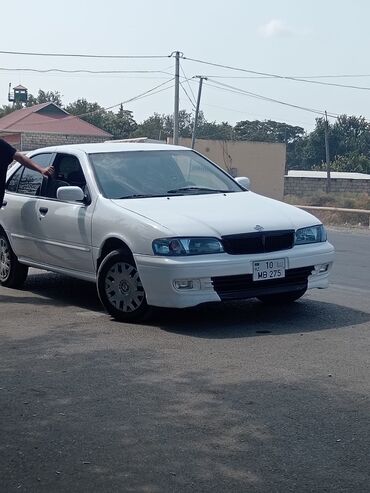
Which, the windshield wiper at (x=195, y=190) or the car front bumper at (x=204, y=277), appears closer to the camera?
the car front bumper at (x=204, y=277)

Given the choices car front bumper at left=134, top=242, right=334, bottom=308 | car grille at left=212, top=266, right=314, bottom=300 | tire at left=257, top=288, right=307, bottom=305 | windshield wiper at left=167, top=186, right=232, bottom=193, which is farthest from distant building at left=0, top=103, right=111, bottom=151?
car front bumper at left=134, top=242, right=334, bottom=308

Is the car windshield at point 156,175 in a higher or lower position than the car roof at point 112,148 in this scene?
lower

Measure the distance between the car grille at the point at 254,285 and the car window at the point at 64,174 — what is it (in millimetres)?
2100

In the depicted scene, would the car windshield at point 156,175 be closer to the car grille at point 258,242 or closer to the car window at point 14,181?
the car grille at point 258,242

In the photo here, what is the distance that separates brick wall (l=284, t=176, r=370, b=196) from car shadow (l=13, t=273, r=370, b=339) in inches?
2083

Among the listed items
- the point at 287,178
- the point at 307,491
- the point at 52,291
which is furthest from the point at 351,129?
the point at 307,491

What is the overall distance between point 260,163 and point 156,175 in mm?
49297

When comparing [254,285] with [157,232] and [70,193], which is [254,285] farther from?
[70,193]

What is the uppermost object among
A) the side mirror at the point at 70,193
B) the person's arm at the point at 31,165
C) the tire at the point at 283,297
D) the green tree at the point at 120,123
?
the green tree at the point at 120,123

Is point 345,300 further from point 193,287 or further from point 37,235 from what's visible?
point 37,235

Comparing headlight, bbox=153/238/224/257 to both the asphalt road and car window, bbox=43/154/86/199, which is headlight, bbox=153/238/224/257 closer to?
the asphalt road

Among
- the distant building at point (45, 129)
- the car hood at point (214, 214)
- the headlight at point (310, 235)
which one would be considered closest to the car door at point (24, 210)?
the car hood at point (214, 214)

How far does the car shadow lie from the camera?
8086 mm

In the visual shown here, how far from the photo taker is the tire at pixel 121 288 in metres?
8.30
